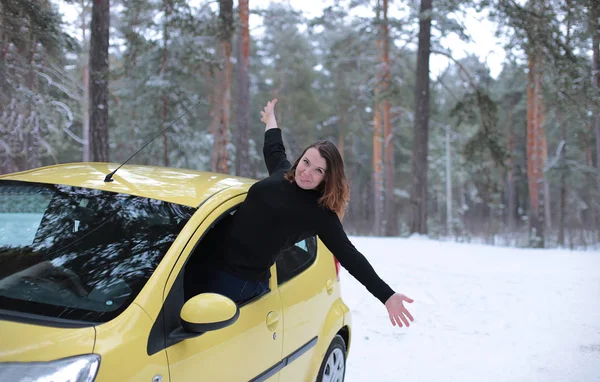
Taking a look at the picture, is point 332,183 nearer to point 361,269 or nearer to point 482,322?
point 361,269

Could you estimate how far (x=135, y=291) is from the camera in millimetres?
2332

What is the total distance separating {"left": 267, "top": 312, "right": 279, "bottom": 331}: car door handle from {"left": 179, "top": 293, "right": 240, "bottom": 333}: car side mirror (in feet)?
2.24

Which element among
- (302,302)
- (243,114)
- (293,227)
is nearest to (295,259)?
(302,302)

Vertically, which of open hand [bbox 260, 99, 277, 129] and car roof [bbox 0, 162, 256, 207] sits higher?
open hand [bbox 260, 99, 277, 129]

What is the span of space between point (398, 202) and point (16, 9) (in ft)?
143

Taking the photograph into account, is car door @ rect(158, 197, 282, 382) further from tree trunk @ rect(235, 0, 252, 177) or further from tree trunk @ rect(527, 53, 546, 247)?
tree trunk @ rect(527, 53, 546, 247)

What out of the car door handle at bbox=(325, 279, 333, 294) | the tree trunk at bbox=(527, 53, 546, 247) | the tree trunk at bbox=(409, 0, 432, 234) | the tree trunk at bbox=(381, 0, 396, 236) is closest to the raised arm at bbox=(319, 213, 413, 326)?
the car door handle at bbox=(325, 279, 333, 294)

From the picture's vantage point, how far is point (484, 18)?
1537 cm

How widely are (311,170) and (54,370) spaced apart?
1.79m

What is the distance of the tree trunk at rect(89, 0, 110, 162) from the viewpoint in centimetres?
971

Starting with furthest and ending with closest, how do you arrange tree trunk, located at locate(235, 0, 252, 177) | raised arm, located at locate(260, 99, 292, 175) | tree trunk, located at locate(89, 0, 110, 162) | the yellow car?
tree trunk, located at locate(235, 0, 252, 177)
tree trunk, located at locate(89, 0, 110, 162)
raised arm, located at locate(260, 99, 292, 175)
the yellow car

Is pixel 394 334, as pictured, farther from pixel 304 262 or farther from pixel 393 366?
pixel 304 262

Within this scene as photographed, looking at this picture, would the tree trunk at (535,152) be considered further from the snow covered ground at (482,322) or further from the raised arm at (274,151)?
the raised arm at (274,151)

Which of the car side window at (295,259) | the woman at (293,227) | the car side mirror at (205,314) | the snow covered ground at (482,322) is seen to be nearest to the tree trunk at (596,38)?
the snow covered ground at (482,322)
